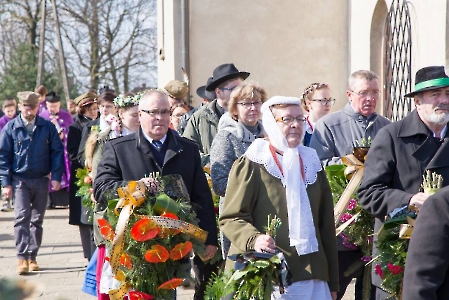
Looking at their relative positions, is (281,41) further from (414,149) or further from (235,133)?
(414,149)

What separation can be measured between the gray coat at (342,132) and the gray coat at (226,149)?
52cm

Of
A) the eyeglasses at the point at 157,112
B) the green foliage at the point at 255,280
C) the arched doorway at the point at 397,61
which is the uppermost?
the arched doorway at the point at 397,61

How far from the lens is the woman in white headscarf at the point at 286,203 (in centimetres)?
461

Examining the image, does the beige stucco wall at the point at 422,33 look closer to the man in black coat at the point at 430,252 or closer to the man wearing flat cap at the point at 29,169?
the man wearing flat cap at the point at 29,169

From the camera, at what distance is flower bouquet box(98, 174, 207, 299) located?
5238mm

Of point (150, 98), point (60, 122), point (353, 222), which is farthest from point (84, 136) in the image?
point (60, 122)

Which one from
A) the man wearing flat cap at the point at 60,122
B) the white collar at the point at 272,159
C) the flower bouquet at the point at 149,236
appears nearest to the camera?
the white collar at the point at 272,159

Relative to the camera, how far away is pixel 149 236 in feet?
17.1

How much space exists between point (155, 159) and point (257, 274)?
1.47 m

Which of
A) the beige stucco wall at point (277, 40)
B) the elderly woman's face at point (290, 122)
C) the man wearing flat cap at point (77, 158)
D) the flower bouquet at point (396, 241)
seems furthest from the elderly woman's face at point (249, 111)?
the beige stucco wall at point (277, 40)

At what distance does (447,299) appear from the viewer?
120 inches

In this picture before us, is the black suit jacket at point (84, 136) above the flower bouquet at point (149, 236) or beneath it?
above

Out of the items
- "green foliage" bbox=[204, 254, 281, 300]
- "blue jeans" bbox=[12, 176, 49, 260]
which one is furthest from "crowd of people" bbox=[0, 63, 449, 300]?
"blue jeans" bbox=[12, 176, 49, 260]

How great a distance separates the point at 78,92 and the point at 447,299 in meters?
37.7
